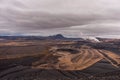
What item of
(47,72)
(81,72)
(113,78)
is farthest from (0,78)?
(113,78)

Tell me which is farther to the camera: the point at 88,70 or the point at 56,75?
the point at 88,70

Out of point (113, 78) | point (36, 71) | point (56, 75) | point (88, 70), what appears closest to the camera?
point (113, 78)

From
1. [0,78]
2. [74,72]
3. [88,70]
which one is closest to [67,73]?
[74,72]

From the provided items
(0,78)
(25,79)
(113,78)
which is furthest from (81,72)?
(0,78)

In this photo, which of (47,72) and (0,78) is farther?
(47,72)

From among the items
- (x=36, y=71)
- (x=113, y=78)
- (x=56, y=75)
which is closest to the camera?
(x=113, y=78)

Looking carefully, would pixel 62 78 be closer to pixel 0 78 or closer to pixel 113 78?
pixel 113 78

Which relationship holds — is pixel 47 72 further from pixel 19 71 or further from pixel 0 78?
pixel 0 78

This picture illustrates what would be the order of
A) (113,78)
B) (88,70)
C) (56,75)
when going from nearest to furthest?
(113,78)
(56,75)
(88,70)
